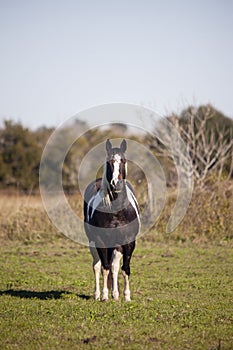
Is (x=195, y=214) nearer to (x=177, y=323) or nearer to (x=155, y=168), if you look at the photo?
(x=155, y=168)

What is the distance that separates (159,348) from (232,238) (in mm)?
11314

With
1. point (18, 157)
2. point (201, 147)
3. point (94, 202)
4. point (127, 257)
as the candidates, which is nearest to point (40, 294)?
point (127, 257)

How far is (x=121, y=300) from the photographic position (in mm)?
8461

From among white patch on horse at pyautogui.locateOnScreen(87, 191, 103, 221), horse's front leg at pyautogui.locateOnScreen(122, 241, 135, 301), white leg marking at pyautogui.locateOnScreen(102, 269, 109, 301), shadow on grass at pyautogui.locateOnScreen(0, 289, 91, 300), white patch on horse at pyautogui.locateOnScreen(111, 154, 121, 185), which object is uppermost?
white patch on horse at pyautogui.locateOnScreen(111, 154, 121, 185)

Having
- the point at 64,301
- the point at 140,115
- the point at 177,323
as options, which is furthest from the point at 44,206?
the point at 177,323

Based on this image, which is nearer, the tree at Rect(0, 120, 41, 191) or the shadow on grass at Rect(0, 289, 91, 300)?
the shadow on grass at Rect(0, 289, 91, 300)

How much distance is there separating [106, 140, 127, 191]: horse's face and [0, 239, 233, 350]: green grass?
5.87 ft

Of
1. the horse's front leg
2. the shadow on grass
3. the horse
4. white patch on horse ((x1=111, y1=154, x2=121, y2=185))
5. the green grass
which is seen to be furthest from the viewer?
the shadow on grass

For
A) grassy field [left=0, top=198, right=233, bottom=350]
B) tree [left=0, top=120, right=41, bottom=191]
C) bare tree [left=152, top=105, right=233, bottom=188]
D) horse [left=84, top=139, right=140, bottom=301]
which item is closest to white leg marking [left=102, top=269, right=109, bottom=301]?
horse [left=84, top=139, right=140, bottom=301]

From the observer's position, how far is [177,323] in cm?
662

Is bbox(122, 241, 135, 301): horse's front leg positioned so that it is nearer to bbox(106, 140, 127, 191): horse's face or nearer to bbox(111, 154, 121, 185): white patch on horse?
bbox(106, 140, 127, 191): horse's face

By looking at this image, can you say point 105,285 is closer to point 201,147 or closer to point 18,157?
point 201,147

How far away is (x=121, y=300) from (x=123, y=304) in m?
0.68

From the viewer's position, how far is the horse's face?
746 centimetres
